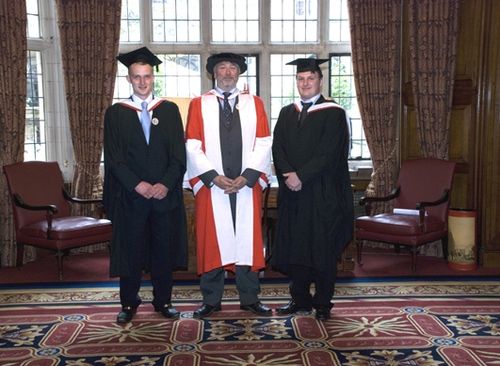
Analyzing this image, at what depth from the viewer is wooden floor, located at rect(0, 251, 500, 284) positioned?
5.03 meters

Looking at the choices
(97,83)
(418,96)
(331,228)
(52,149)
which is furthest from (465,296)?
(52,149)

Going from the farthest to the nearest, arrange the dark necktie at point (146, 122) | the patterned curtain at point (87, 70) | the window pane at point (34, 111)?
the window pane at point (34, 111) → the patterned curtain at point (87, 70) → the dark necktie at point (146, 122)

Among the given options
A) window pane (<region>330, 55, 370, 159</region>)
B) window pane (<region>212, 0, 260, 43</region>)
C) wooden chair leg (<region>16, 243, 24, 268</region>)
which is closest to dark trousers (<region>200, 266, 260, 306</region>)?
wooden chair leg (<region>16, 243, 24, 268</region>)

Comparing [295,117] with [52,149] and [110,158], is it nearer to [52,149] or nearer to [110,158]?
[110,158]

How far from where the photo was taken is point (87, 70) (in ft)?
19.3

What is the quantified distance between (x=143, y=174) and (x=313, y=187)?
3.64 feet

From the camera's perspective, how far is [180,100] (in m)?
5.27

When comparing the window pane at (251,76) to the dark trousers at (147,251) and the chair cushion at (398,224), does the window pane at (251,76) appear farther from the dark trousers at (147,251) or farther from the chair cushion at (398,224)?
the dark trousers at (147,251)

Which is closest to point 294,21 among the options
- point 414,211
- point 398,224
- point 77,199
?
point 414,211

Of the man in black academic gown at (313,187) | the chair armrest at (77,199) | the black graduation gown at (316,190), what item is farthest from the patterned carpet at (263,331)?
the chair armrest at (77,199)

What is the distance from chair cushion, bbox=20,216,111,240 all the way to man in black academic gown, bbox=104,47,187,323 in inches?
53.9

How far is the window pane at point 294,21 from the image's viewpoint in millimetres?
6422

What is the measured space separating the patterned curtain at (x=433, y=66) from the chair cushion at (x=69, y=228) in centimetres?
333

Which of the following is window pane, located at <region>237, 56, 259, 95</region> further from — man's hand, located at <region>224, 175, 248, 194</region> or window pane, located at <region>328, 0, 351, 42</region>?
man's hand, located at <region>224, 175, 248, 194</region>
